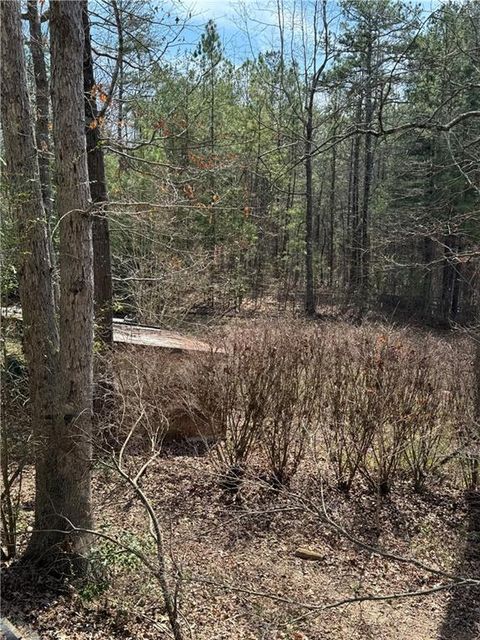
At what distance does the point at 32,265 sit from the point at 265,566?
310cm

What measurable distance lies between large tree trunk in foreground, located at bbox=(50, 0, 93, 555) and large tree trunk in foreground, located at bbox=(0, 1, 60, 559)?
0.48ft

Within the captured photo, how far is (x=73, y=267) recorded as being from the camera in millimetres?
3637

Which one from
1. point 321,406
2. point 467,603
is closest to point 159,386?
point 321,406

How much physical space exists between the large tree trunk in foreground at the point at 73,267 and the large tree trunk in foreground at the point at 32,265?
148 millimetres

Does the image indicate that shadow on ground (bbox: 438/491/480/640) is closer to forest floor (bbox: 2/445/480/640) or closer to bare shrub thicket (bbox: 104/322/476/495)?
forest floor (bbox: 2/445/480/640)

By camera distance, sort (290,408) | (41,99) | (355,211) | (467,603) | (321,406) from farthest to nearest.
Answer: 1. (355,211)
2. (41,99)
3. (321,406)
4. (290,408)
5. (467,603)

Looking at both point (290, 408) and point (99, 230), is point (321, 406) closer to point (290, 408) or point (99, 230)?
point (290, 408)

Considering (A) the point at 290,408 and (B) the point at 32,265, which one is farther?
(A) the point at 290,408

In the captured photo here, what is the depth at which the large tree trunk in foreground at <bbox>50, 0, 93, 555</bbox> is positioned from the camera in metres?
3.50

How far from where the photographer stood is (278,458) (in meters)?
5.56

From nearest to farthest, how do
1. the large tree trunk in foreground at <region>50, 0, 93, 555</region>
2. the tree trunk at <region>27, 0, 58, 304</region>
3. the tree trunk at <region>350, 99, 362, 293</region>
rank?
the large tree trunk in foreground at <region>50, 0, 93, 555</region> < the tree trunk at <region>27, 0, 58, 304</region> < the tree trunk at <region>350, 99, 362, 293</region>

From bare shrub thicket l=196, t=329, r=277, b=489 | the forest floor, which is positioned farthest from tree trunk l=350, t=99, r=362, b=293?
the forest floor

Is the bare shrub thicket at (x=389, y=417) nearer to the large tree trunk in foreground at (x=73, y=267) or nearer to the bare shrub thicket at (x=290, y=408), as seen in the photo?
the bare shrub thicket at (x=290, y=408)

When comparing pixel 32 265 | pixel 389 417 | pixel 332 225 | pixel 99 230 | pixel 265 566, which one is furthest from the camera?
pixel 332 225
